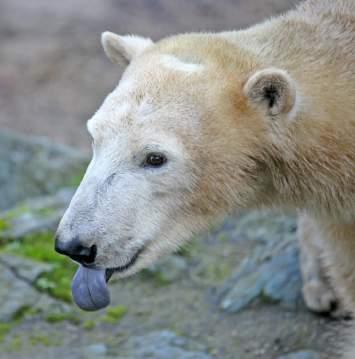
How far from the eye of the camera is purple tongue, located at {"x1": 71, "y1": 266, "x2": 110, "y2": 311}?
13.1 feet

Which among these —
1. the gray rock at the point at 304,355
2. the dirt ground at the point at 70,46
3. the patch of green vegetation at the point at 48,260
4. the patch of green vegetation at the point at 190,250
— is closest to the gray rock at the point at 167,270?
the patch of green vegetation at the point at 190,250

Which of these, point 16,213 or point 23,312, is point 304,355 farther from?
point 16,213

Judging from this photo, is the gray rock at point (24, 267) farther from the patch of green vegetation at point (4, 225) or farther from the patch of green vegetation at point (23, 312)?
the patch of green vegetation at point (4, 225)

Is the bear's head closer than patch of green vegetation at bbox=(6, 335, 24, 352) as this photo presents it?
Yes

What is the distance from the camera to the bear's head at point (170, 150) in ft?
12.6

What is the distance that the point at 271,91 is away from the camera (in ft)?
12.7

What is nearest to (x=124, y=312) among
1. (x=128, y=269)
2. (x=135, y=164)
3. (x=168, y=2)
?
(x=128, y=269)

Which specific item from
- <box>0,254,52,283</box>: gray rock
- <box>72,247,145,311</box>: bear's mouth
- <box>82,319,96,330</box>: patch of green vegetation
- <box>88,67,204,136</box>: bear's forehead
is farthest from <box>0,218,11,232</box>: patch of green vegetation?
<box>88,67,204,136</box>: bear's forehead

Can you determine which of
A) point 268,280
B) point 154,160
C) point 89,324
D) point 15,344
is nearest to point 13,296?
point 15,344

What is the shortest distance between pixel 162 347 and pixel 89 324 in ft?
2.31

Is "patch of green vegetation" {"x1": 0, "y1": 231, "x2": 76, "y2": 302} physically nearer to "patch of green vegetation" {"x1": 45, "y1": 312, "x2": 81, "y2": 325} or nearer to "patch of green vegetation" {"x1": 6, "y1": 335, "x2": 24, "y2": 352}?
"patch of green vegetation" {"x1": 45, "y1": 312, "x2": 81, "y2": 325}

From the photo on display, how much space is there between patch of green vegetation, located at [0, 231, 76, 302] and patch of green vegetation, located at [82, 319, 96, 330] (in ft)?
0.88

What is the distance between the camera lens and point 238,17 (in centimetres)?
1212

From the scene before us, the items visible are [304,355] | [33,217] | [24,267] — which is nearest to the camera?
[304,355]
